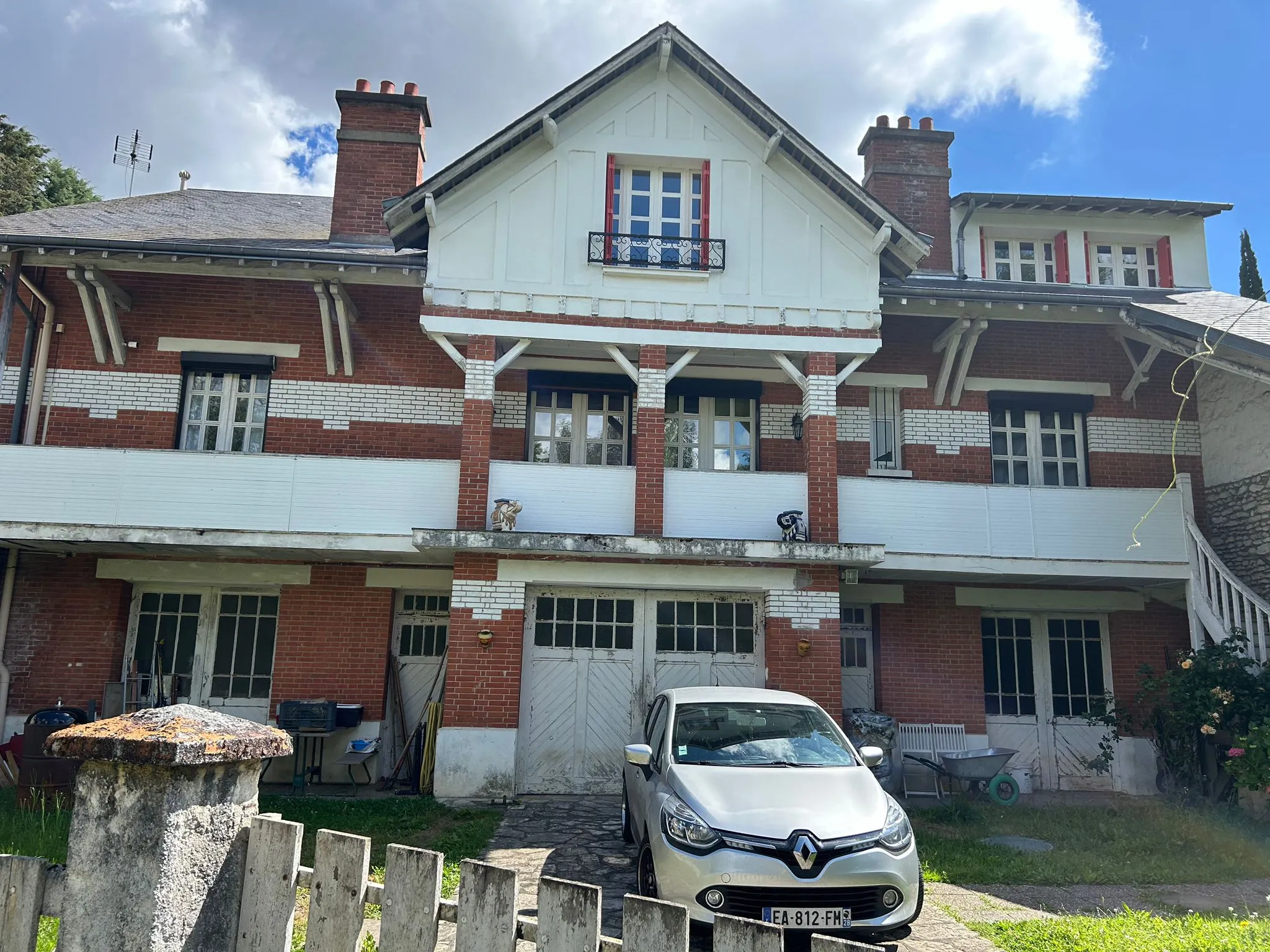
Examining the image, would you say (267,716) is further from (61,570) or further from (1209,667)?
(1209,667)

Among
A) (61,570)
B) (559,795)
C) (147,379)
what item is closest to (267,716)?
(61,570)

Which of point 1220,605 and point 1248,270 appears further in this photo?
point 1248,270

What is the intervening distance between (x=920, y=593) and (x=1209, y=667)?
3.58 m

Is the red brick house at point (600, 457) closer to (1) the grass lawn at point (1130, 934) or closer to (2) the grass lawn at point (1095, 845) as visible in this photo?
(2) the grass lawn at point (1095, 845)

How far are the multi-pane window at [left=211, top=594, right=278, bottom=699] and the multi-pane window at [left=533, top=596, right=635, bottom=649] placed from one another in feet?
12.7

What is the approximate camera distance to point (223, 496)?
10.8 metres

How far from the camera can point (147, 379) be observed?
12.0m

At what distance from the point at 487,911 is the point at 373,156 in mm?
Answer: 13314

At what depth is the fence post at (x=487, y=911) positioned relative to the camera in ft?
9.01

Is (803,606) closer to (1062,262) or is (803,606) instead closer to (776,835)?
(776,835)

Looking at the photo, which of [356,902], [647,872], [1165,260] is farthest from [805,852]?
[1165,260]

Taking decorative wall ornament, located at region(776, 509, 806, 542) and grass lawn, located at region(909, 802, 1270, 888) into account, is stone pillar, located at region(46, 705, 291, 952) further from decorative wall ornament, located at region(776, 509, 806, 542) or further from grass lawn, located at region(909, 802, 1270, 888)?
decorative wall ornament, located at region(776, 509, 806, 542)

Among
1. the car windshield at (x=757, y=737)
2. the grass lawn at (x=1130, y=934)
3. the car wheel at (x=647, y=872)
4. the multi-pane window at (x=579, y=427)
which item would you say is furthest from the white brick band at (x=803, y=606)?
the car wheel at (x=647, y=872)

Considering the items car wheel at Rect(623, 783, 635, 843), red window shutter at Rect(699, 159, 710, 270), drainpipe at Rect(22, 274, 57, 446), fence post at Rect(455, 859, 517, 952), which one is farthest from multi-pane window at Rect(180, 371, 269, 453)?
fence post at Rect(455, 859, 517, 952)
